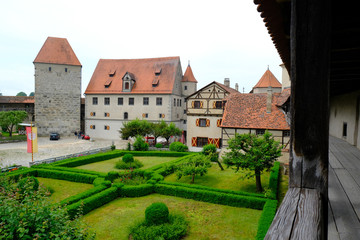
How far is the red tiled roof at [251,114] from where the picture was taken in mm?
24438

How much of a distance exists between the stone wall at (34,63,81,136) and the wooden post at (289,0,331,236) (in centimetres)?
4574

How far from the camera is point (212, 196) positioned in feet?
49.4

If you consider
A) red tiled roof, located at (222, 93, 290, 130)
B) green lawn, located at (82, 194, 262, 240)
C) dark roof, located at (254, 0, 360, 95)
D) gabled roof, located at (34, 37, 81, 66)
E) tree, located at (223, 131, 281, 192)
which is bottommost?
green lawn, located at (82, 194, 262, 240)

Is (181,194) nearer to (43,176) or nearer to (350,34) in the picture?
(43,176)

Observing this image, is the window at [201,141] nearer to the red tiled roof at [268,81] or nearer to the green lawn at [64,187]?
the green lawn at [64,187]

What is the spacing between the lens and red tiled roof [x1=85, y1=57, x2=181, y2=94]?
4041 centimetres

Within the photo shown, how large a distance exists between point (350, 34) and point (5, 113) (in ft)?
152

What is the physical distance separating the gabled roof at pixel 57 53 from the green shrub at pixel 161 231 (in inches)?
1523

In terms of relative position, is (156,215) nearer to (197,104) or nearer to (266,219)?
(266,219)

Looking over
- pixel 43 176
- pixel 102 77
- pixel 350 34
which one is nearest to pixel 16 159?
pixel 43 176

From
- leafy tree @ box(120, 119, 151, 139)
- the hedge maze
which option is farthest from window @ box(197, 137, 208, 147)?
the hedge maze

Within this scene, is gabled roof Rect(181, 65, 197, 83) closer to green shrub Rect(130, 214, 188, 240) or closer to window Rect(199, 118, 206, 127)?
window Rect(199, 118, 206, 127)

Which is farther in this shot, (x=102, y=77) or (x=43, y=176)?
(x=102, y=77)

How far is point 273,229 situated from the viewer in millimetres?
1722
